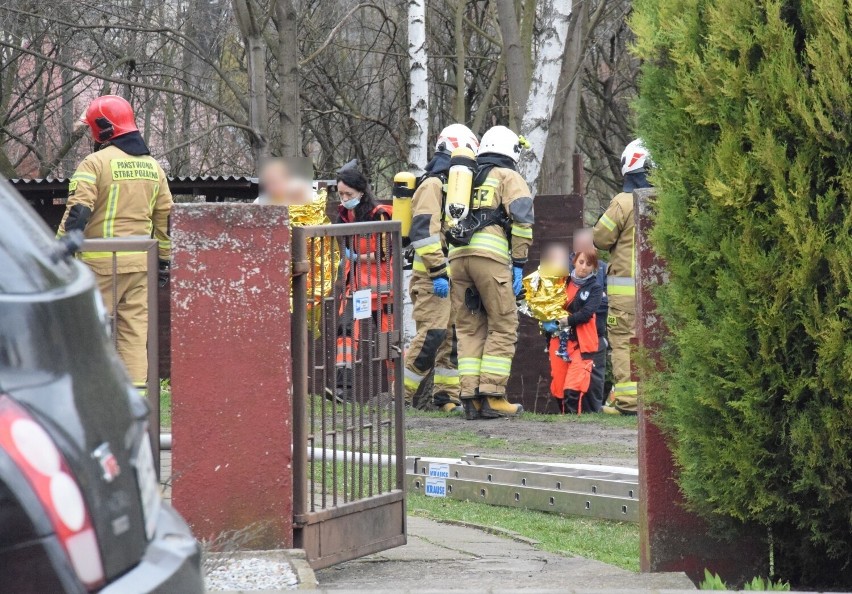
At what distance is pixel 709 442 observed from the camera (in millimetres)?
4383

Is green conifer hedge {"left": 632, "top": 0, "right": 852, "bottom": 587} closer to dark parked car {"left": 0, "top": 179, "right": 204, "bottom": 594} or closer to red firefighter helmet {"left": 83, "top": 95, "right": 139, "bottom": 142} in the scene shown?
dark parked car {"left": 0, "top": 179, "right": 204, "bottom": 594}

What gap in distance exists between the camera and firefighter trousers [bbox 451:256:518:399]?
10.7 metres

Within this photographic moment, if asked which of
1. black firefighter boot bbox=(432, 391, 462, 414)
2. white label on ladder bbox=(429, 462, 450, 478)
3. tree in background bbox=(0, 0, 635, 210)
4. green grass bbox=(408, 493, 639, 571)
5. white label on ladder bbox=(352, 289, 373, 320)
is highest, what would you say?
tree in background bbox=(0, 0, 635, 210)

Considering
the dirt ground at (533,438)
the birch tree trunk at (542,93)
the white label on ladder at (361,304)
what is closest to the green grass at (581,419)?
→ the dirt ground at (533,438)

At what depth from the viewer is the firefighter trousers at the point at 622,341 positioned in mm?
11133

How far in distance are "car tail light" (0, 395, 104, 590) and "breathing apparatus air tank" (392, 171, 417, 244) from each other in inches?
353

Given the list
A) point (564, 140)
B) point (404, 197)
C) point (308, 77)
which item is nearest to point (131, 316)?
point (404, 197)

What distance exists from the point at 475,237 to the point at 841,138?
21.6 feet

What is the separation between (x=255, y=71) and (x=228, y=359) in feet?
40.0

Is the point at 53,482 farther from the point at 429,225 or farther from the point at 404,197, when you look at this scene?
the point at 404,197

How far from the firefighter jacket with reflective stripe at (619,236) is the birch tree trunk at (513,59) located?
5.81m

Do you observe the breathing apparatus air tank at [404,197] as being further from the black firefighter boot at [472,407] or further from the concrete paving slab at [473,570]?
the concrete paving slab at [473,570]

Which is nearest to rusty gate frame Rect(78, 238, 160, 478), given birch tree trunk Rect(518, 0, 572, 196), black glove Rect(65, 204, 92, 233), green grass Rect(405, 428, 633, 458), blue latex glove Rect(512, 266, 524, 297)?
black glove Rect(65, 204, 92, 233)

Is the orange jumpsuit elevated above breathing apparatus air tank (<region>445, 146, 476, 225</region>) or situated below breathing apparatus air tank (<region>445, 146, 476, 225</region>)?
below
